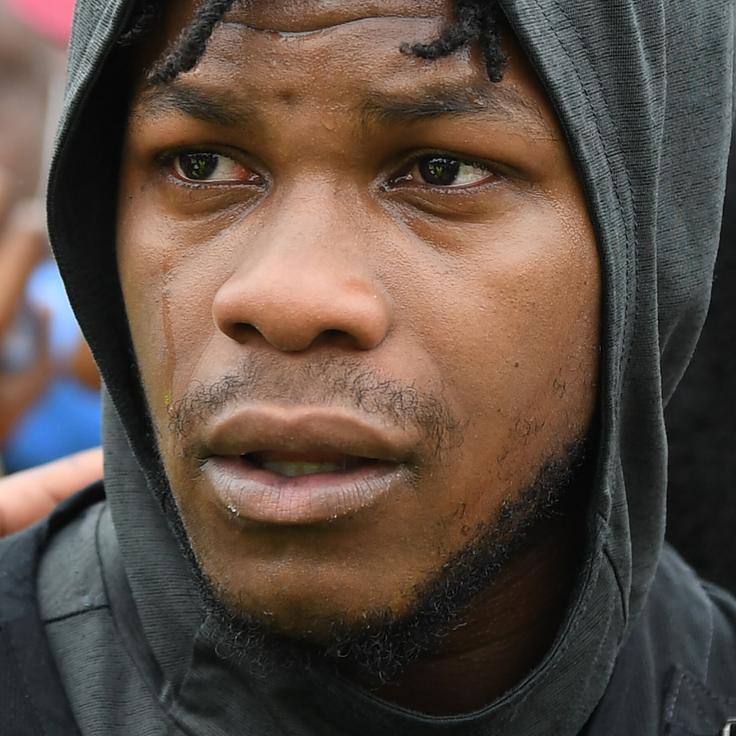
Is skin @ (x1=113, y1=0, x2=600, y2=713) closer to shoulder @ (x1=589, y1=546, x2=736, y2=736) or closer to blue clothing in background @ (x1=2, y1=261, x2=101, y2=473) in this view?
shoulder @ (x1=589, y1=546, x2=736, y2=736)

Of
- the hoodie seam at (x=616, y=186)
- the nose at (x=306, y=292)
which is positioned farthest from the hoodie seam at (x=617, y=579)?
the nose at (x=306, y=292)

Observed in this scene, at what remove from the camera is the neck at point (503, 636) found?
6.49 ft

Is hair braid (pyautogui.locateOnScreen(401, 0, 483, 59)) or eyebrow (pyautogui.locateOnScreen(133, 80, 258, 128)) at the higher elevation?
hair braid (pyautogui.locateOnScreen(401, 0, 483, 59))

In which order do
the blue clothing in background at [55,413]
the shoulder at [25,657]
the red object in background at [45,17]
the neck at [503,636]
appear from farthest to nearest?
the red object in background at [45,17], the blue clothing in background at [55,413], the neck at [503,636], the shoulder at [25,657]

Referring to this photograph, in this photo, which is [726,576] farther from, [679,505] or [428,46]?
[428,46]

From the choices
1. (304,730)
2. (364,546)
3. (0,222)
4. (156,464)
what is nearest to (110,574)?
(156,464)

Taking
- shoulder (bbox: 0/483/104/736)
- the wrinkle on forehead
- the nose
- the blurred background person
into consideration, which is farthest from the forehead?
the blurred background person

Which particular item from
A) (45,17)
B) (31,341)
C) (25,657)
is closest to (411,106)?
(25,657)

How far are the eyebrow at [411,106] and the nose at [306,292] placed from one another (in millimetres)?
144

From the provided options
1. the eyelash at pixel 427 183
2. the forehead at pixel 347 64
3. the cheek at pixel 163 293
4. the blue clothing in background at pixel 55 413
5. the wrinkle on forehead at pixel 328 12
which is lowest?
the blue clothing in background at pixel 55 413

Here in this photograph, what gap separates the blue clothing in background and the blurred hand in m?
1.35

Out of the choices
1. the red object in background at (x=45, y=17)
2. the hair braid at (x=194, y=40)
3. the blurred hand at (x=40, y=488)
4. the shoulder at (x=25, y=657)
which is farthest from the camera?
the red object in background at (x=45, y=17)

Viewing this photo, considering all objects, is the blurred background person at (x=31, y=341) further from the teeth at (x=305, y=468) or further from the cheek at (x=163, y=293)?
the teeth at (x=305, y=468)

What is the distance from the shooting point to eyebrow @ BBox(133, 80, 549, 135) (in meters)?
1.68
